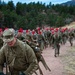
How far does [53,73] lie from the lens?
54.6 ft

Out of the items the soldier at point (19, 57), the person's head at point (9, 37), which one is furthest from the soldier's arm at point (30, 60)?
the person's head at point (9, 37)

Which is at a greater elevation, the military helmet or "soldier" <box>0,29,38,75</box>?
the military helmet

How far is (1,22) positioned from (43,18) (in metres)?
31.7

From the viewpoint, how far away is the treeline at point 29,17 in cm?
8944

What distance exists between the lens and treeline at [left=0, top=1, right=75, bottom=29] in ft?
293

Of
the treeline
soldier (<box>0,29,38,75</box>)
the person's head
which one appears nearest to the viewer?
the person's head

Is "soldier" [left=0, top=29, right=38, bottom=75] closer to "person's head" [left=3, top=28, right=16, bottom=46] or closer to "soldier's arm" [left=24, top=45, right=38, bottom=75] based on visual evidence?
"soldier's arm" [left=24, top=45, right=38, bottom=75]

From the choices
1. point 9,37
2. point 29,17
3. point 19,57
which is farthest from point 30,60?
point 29,17

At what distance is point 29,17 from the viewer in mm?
101688

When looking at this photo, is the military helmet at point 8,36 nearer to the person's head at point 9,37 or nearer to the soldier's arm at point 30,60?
the person's head at point 9,37

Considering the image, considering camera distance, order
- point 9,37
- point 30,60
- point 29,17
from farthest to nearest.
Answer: point 29,17 → point 30,60 → point 9,37

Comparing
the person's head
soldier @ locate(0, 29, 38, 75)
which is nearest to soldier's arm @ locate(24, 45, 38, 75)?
soldier @ locate(0, 29, 38, 75)

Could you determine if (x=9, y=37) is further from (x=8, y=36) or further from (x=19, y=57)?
(x=19, y=57)

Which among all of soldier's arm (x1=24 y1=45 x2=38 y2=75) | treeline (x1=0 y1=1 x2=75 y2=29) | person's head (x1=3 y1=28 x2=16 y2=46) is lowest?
treeline (x1=0 y1=1 x2=75 y2=29)
